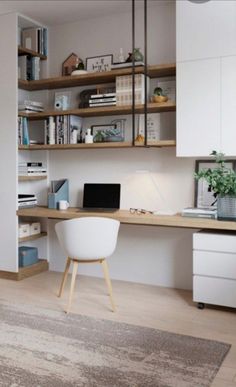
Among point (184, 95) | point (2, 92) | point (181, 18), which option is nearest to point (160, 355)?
point (184, 95)

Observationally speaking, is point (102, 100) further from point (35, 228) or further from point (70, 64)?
point (35, 228)

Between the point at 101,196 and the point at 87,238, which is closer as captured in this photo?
the point at 87,238

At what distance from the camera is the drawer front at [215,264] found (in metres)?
3.21

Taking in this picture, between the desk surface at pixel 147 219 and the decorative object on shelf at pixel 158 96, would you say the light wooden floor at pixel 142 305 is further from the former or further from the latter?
the decorative object on shelf at pixel 158 96

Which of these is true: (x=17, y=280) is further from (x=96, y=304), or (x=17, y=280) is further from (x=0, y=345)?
(x=0, y=345)

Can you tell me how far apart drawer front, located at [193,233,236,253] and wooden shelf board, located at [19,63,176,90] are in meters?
1.49

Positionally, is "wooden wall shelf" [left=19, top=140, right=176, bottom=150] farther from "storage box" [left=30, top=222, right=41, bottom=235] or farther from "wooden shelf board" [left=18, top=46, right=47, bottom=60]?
"wooden shelf board" [left=18, top=46, right=47, bottom=60]

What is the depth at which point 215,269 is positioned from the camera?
129 inches

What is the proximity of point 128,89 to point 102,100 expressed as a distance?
0.94 feet

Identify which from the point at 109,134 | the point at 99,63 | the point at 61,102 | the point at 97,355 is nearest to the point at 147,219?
the point at 109,134

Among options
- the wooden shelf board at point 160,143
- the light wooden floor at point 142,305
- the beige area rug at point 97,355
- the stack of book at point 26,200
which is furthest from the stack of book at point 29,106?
the beige area rug at point 97,355

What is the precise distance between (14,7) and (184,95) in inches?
74.9

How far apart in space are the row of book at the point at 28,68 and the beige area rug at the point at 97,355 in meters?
2.50

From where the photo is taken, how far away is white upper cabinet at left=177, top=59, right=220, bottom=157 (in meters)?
3.41
